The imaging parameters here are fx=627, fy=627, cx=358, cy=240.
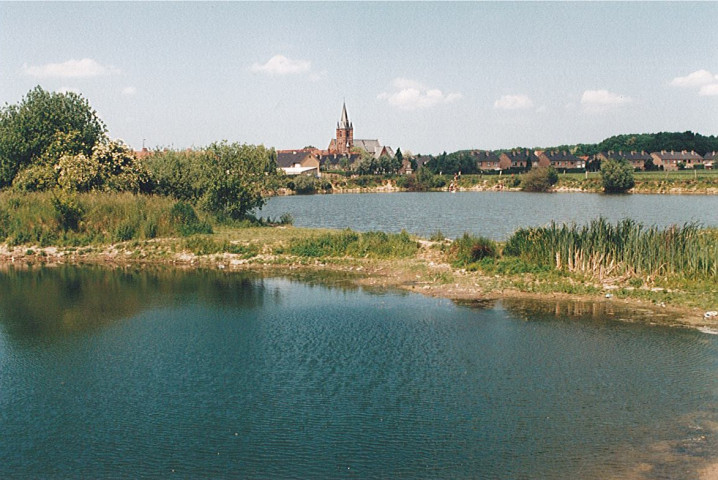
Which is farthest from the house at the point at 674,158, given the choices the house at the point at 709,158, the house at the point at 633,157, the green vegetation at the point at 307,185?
the green vegetation at the point at 307,185

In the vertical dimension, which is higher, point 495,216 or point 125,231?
point 125,231

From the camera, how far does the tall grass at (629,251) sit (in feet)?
75.9

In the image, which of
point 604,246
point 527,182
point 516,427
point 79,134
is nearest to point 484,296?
point 604,246

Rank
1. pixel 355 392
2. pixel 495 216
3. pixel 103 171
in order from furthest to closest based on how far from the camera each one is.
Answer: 1. pixel 495 216
2. pixel 103 171
3. pixel 355 392

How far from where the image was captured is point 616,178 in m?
104

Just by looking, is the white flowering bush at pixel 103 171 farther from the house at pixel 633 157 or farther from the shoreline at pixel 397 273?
the house at pixel 633 157

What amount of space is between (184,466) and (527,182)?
112862 millimetres

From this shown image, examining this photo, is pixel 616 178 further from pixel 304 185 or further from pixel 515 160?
pixel 515 160

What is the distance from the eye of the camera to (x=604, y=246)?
2447 centimetres

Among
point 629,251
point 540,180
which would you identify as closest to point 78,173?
point 629,251

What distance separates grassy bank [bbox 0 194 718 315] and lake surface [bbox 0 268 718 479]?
8.48 ft

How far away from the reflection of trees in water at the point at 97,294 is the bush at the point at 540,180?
9453cm

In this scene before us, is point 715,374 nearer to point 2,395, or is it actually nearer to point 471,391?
point 471,391

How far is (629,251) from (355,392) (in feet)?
47.5
